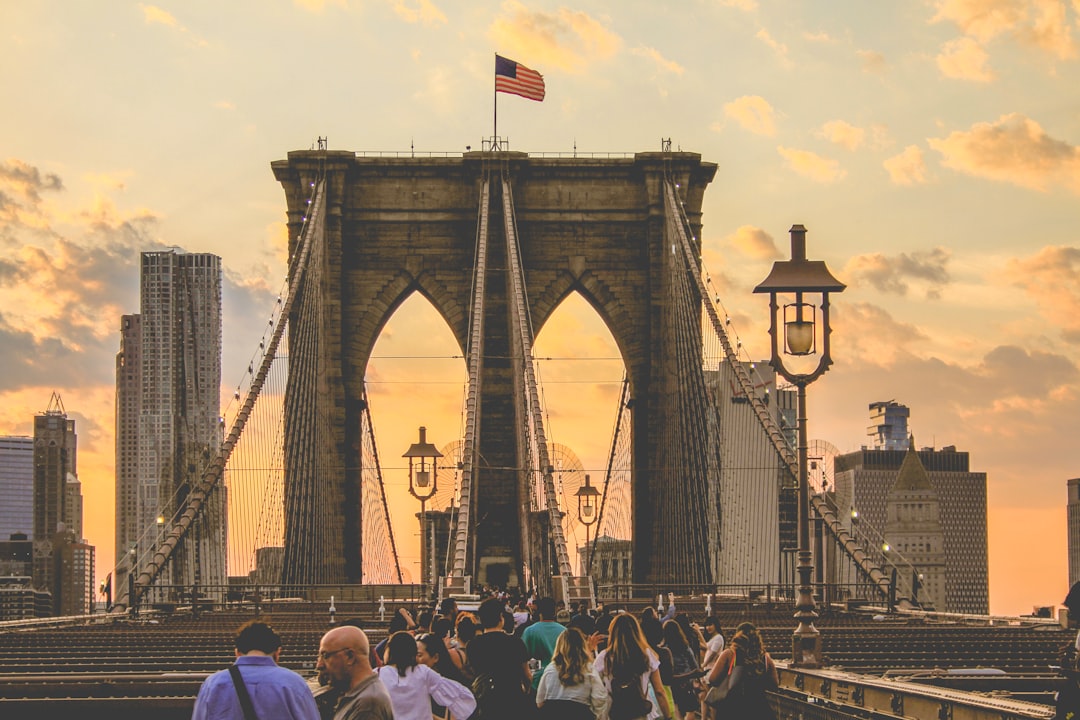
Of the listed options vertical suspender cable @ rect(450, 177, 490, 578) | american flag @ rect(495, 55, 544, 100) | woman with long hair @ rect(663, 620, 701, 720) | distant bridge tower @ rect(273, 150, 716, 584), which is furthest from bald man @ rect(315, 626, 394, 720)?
american flag @ rect(495, 55, 544, 100)

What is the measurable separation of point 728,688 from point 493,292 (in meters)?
45.4

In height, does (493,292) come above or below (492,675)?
above

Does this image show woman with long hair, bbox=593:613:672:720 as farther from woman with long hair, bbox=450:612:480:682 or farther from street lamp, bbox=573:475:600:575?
street lamp, bbox=573:475:600:575

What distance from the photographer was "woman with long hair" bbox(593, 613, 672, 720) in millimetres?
11430

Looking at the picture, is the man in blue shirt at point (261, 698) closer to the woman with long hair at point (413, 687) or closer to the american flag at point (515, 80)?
the woman with long hair at point (413, 687)

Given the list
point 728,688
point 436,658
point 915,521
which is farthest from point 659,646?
point 915,521

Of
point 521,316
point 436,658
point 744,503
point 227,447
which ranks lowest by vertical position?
point 436,658

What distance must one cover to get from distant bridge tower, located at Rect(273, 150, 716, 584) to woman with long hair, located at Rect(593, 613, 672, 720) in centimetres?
4437

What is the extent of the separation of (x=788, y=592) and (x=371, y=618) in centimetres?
1827

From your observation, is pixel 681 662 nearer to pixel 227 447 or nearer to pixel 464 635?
pixel 464 635

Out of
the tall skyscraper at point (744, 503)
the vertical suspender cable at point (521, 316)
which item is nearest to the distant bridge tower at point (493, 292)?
the vertical suspender cable at point (521, 316)

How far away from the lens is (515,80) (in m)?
58.3

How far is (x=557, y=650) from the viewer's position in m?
10.9

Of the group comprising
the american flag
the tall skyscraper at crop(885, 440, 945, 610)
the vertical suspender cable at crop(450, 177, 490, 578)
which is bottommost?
the tall skyscraper at crop(885, 440, 945, 610)
